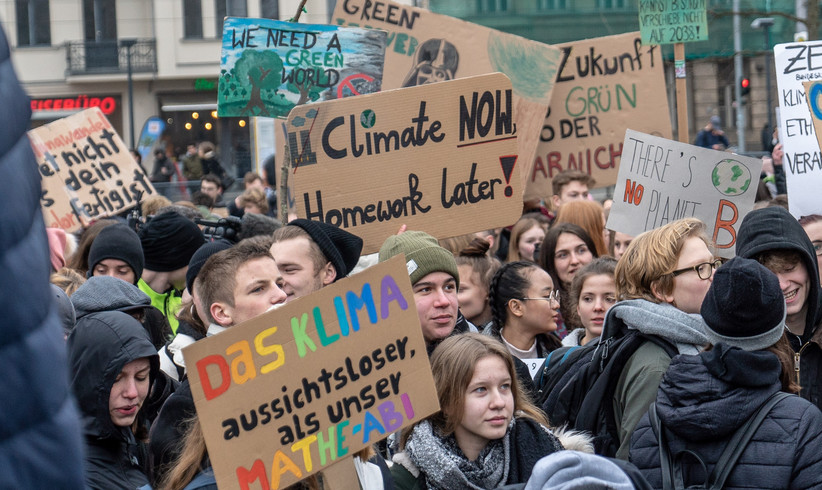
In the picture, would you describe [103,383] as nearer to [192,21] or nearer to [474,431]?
[474,431]

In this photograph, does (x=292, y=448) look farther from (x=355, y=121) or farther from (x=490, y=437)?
(x=355, y=121)

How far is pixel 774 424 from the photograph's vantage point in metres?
2.81

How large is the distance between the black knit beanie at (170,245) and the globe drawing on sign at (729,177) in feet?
9.51

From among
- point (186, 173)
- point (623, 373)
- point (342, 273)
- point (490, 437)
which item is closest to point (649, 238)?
point (623, 373)

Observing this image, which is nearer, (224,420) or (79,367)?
(224,420)

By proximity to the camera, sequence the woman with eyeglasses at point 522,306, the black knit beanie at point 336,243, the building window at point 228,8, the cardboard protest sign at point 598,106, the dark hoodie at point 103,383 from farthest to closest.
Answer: the building window at point 228,8 → the cardboard protest sign at point 598,106 → the woman with eyeglasses at point 522,306 → the black knit beanie at point 336,243 → the dark hoodie at point 103,383

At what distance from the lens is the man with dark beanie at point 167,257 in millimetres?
5809

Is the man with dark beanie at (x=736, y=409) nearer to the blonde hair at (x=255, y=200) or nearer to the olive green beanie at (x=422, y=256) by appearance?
the olive green beanie at (x=422, y=256)

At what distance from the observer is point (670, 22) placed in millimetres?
7914

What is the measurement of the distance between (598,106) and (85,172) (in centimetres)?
442

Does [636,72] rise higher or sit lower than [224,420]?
higher

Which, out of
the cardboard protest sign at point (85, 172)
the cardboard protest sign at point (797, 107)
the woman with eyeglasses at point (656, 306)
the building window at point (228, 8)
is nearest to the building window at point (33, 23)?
the building window at point (228, 8)

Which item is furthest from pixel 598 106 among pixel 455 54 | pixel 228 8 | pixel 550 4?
pixel 228 8

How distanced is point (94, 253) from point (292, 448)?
3138 millimetres
